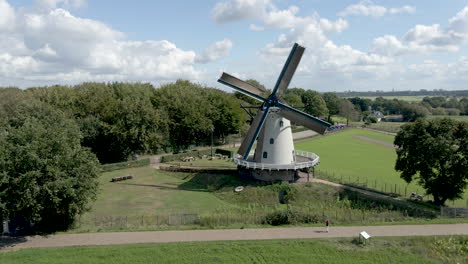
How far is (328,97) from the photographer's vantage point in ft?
417

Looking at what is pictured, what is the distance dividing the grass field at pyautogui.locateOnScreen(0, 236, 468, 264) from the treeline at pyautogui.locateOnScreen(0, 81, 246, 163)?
2950 centimetres

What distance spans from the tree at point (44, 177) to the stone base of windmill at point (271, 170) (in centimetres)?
1601

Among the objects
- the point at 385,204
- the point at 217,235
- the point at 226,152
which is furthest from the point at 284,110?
the point at 226,152

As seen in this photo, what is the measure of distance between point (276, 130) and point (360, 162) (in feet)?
71.8

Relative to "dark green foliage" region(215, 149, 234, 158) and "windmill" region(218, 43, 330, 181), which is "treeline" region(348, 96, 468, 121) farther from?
"windmill" region(218, 43, 330, 181)

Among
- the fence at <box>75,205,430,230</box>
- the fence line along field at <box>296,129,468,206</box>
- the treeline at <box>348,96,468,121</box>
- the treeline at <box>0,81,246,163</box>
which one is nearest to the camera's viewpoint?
the fence at <box>75,205,430,230</box>

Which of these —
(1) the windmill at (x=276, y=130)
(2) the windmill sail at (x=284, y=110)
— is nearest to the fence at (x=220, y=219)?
(1) the windmill at (x=276, y=130)

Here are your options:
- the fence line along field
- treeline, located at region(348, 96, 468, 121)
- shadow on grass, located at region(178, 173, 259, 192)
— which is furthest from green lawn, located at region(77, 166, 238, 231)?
treeline, located at region(348, 96, 468, 121)

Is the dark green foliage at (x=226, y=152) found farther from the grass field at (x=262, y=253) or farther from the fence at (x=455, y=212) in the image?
the grass field at (x=262, y=253)

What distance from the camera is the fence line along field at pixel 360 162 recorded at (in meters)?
37.7

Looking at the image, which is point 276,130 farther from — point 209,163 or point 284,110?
point 209,163

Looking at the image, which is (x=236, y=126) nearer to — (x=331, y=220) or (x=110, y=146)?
(x=110, y=146)

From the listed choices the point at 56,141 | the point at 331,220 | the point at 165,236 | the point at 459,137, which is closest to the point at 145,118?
the point at 56,141

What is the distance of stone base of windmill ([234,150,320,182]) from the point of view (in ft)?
113
